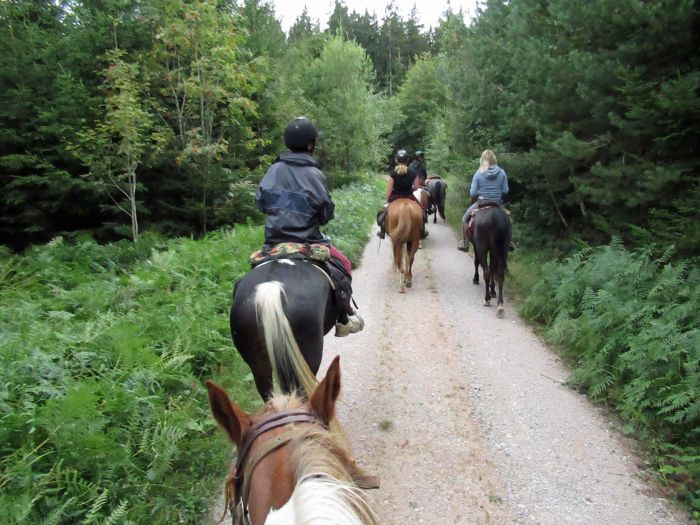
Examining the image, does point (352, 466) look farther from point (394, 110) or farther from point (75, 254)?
point (394, 110)

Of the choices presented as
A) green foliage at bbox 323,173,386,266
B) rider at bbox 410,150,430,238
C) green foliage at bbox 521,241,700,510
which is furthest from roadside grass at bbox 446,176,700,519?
rider at bbox 410,150,430,238

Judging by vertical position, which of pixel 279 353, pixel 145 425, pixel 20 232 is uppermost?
pixel 279 353

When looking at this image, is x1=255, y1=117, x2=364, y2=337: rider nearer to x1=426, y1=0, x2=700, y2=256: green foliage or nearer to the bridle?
the bridle

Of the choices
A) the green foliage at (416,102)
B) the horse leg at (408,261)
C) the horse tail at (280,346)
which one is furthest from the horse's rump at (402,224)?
the green foliage at (416,102)

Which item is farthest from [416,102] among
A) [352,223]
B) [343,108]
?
[352,223]

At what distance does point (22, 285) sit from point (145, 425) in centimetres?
505

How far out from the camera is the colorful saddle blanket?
3438mm

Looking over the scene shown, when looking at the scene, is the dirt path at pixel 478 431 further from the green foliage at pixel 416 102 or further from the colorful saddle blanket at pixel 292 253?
the green foliage at pixel 416 102

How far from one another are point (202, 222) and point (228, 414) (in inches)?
450

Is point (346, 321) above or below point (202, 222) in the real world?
above

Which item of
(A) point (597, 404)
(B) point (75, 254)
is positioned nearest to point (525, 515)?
(A) point (597, 404)

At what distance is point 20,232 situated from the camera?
457 inches

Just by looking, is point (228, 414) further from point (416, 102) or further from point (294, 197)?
point (416, 102)

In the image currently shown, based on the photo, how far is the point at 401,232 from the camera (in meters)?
8.66
